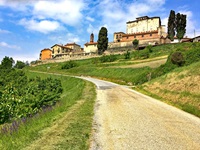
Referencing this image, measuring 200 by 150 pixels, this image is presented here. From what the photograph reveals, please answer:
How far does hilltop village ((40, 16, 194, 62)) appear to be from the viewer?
91231 millimetres

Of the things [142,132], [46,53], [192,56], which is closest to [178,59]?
[192,56]

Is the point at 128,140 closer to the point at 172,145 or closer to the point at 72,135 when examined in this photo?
the point at 172,145

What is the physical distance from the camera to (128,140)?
7.54 meters

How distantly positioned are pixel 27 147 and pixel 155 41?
86.5 meters

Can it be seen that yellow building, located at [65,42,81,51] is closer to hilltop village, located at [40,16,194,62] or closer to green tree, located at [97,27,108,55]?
hilltop village, located at [40,16,194,62]

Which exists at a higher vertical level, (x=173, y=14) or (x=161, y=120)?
(x=173, y=14)

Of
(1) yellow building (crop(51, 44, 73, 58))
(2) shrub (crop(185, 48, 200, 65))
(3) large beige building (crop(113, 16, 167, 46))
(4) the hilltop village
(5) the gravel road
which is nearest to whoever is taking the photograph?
(5) the gravel road

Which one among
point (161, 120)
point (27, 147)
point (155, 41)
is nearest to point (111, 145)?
point (27, 147)

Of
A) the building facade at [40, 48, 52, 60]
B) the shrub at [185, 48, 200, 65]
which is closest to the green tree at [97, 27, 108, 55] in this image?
the building facade at [40, 48, 52, 60]

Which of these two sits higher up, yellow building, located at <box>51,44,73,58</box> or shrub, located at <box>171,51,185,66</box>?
yellow building, located at <box>51,44,73,58</box>

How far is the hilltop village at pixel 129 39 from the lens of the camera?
91.2 m

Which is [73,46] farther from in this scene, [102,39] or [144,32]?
[144,32]

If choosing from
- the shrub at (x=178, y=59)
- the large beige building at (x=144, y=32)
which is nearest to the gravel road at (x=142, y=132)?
the shrub at (x=178, y=59)

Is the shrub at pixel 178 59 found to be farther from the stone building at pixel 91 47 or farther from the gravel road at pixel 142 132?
the stone building at pixel 91 47
